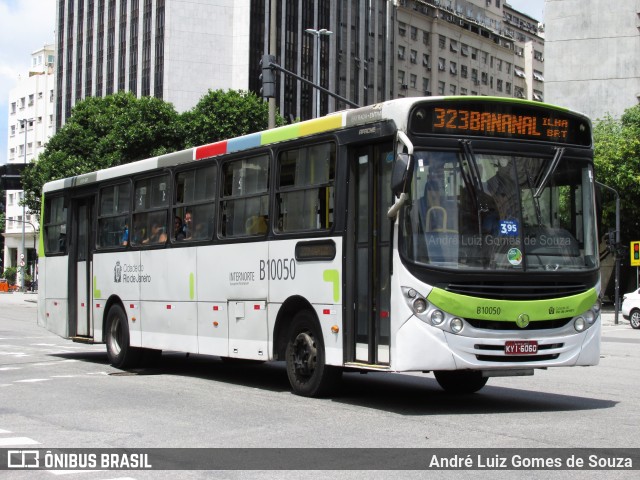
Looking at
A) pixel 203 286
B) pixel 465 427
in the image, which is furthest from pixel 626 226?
pixel 465 427

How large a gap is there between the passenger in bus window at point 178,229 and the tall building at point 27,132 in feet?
299

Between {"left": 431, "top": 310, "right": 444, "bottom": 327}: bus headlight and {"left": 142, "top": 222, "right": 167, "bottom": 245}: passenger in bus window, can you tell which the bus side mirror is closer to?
{"left": 431, "top": 310, "right": 444, "bottom": 327}: bus headlight

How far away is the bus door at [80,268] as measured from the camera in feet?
59.0

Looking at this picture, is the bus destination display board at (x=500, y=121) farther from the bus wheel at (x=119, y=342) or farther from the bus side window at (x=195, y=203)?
the bus wheel at (x=119, y=342)

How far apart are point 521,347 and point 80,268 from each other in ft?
32.9

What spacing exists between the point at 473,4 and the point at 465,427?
11227 centimetres

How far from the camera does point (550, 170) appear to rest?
11031 millimetres

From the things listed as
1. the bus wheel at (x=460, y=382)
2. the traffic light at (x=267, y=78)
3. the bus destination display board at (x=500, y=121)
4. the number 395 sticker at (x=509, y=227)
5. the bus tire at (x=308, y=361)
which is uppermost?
the traffic light at (x=267, y=78)

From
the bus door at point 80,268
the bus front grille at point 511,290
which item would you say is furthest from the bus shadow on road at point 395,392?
the bus front grille at point 511,290

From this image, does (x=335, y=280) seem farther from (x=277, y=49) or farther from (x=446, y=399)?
(x=277, y=49)

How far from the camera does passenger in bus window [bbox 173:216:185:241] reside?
1492 cm

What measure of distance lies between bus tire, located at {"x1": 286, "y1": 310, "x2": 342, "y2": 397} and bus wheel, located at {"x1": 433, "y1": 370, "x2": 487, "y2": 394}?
164 cm

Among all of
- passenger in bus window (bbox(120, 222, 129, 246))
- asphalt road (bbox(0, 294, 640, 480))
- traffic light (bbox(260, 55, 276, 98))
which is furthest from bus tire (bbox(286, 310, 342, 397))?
traffic light (bbox(260, 55, 276, 98))

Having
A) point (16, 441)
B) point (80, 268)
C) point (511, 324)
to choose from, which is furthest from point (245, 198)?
point (80, 268)
